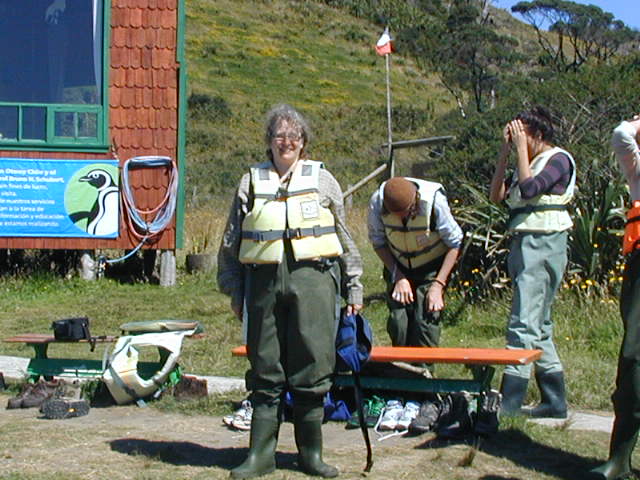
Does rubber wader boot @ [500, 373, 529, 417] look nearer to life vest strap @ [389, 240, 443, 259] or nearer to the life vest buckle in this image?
life vest strap @ [389, 240, 443, 259]

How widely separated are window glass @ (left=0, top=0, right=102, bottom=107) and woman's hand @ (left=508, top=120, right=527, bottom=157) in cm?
867

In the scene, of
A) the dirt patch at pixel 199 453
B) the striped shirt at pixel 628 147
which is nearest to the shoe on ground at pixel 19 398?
the dirt patch at pixel 199 453

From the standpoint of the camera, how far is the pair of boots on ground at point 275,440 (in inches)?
212

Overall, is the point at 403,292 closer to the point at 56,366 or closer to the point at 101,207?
the point at 56,366

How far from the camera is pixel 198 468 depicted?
5.63 meters

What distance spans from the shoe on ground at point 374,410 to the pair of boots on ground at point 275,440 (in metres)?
1.08

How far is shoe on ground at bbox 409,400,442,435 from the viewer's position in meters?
6.29

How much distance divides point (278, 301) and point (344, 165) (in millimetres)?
37948

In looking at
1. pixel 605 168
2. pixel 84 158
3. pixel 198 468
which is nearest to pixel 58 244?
pixel 84 158

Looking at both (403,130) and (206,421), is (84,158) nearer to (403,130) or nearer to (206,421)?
(206,421)

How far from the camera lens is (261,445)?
539 centimetres

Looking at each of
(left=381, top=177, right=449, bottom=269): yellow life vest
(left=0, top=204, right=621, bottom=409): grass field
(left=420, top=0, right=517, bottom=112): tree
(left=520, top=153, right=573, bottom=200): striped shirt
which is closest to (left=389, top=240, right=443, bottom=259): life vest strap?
(left=381, top=177, right=449, bottom=269): yellow life vest

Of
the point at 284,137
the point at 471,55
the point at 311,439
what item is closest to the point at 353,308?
the point at 311,439

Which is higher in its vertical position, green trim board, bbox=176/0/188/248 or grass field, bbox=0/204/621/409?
green trim board, bbox=176/0/188/248
